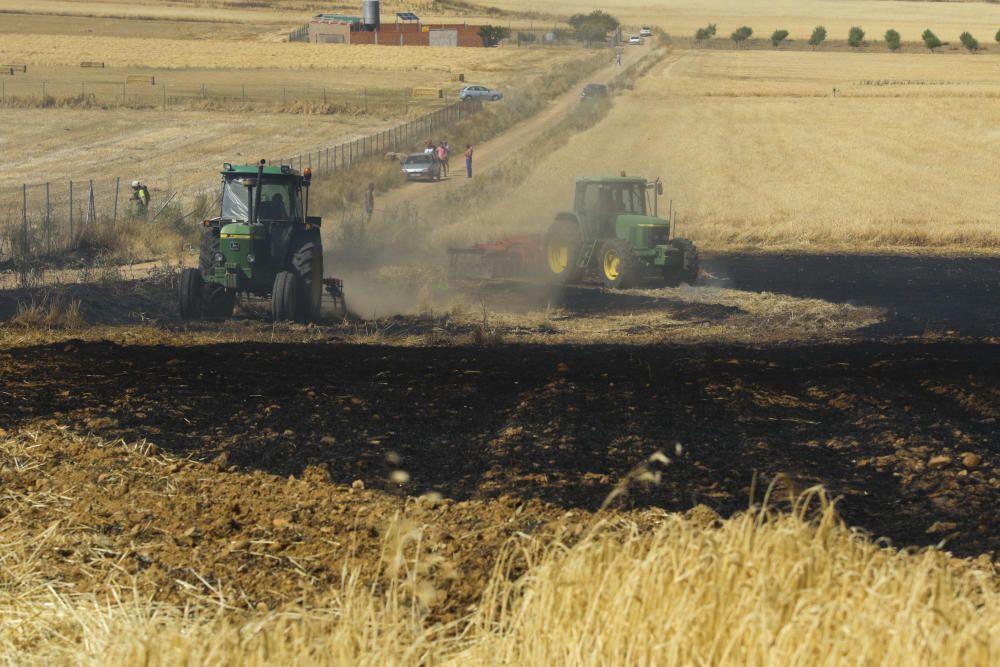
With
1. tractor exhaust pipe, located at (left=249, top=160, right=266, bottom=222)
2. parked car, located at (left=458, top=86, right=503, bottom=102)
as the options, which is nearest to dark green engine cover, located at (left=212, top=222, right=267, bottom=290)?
tractor exhaust pipe, located at (left=249, top=160, right=266, bottom=222)

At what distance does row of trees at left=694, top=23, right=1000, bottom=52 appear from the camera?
337 feet

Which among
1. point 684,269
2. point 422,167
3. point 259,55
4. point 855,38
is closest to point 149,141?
point 422,167

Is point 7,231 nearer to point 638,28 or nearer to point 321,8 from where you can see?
point 638,28

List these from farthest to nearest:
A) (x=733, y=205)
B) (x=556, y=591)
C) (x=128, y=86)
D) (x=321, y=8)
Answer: (x=321, y=8), (x=128, y=86), (x=733, y=205), (x=556, y=591)

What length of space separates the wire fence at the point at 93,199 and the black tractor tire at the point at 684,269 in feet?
39.0

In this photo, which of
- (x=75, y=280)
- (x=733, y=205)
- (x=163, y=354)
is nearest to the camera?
(x=163, y=354)

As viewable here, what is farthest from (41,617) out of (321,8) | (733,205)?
(321,8)

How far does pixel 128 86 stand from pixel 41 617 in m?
72.1

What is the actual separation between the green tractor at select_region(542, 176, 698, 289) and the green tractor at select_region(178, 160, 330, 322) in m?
6.58

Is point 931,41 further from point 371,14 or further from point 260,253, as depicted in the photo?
point 260,253

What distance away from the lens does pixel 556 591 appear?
5.09m

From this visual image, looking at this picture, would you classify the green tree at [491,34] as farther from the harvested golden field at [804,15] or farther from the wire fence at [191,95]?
the wire fence at [191,95]

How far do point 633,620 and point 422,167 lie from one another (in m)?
40.7

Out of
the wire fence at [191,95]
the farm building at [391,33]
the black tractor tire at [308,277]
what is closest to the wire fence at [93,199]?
the wire fence at [191,95]
